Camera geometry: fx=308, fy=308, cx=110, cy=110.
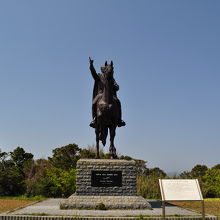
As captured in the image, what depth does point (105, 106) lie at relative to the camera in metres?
11.5

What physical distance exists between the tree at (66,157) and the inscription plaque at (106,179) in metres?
12.8

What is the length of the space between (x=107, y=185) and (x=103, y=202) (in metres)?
0.63

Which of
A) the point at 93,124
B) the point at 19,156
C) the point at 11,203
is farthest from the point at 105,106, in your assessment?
the point at 19,156

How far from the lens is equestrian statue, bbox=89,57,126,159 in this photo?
1158 cm

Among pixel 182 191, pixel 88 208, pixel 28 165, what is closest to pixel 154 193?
pixel 88 208

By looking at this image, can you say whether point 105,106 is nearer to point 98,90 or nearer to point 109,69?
point 98,90

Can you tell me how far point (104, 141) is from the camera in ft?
39.5

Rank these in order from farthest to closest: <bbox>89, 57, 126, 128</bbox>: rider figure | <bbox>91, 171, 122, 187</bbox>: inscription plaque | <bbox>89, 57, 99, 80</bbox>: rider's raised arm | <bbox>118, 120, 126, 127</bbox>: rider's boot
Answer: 1. <bbox>118, 120, 126, 127</bbox>: rider's boot
2. <bbox>89, 57, 126, 128</bbox>: rider figure
3. <bbox>89, 57, 99, 80</bbox>: rider's raised arm
4. <bbox>91, 171, 122, 187</bbox>: inscription plaque

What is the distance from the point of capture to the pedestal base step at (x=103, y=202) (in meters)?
10.2

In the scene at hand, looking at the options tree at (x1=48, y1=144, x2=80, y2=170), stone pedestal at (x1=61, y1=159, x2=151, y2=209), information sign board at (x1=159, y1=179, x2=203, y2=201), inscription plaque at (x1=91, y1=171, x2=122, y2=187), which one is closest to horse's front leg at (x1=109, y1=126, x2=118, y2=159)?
stone pedestal at (x1=61, y1=159, x2=151, y2=209)

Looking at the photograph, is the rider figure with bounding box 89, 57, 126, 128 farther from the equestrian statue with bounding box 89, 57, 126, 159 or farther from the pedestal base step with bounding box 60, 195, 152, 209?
the pedestal base step with bounding box 60, 195, 152, 209

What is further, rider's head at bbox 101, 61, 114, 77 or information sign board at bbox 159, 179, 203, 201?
rider's head at bbox 101, 61, 114, 77

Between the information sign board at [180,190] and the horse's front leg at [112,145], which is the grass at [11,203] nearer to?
the horse's front leg at [112,145]

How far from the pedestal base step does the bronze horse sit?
1714 mm
